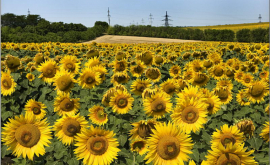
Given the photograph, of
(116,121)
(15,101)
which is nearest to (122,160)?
(116,121)

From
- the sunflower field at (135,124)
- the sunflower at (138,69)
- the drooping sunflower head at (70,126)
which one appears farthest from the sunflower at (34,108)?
the sunflower at (138,69)

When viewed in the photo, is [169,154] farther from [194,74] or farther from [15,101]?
[15,101]

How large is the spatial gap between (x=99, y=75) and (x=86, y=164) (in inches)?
80.5

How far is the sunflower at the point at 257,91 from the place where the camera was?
4.22 metres

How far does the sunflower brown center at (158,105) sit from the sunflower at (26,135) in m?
1.34

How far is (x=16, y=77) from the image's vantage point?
470 cm

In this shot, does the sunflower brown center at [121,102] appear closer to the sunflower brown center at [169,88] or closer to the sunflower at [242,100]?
the sunflower brown center at [169,88]

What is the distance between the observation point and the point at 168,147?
1.88 m

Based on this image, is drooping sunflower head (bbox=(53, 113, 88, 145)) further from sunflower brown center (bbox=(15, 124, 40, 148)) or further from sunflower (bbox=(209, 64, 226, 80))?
sunflower (bbox=(209, 64, 226, 80))

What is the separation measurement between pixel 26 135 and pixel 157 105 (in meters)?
1.58

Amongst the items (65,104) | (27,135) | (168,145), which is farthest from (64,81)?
(168,145)

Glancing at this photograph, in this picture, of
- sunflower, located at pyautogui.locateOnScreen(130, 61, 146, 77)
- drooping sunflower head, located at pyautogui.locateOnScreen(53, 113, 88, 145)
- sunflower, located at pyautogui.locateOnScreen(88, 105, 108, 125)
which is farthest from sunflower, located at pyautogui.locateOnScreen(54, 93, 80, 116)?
sunflower, located at pyautogui.locateOnScreen(130, 61, 146, 77)

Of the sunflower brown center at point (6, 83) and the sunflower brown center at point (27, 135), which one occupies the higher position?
the sunflower brown center at point (6, 83)

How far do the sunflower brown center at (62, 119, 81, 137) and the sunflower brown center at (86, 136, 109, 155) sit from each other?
0.31 meters
